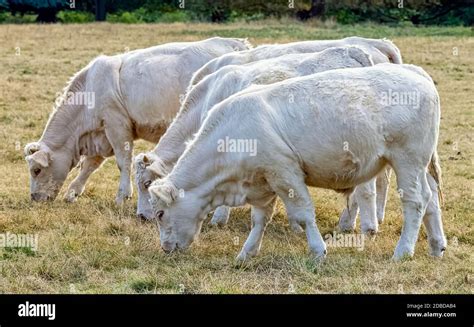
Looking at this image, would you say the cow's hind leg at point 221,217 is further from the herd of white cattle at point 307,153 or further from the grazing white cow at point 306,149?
the grazing white cow at point 306,149

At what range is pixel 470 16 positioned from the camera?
43.4 meters

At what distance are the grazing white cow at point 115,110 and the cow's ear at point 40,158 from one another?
0.10 m

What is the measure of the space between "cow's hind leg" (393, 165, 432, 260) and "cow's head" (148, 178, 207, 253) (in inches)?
72.0

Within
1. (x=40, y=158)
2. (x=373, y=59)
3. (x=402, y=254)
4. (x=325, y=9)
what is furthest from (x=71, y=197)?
(x=325, y=9)

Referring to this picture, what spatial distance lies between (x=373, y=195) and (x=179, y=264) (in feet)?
8.39

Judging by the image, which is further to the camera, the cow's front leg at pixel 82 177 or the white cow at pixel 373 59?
the cow's front leg at pixel 82 177

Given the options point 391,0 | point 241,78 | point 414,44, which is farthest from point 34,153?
point 391,0

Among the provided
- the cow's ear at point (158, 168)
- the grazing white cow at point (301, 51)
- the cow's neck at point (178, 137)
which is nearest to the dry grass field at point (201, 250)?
the cow's ear at point (158, 168)

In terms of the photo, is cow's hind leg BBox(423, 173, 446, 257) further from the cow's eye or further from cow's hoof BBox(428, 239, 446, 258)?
the cow's eye

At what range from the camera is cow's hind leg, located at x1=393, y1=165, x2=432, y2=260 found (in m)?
8.21

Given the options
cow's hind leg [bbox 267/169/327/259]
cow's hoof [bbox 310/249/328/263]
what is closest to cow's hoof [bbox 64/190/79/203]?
cow's hind leg [bbox 267/169/327/259]

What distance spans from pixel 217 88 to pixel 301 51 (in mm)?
1585

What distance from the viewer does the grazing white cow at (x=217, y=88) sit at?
31.5 ft
